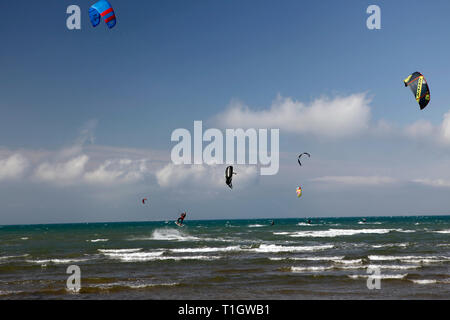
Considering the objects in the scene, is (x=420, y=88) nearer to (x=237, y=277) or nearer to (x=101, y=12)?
(x=237, y=277)

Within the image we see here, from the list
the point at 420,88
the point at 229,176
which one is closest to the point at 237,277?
the point at 229,176

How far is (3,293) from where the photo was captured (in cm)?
1734

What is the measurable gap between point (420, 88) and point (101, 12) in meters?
18.5

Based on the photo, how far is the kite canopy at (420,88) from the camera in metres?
21.2

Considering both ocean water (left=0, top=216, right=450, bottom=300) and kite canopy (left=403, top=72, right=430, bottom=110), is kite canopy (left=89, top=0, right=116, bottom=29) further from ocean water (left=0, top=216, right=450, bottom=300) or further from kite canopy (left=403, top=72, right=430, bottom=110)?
kite canopy (left=403, top=72, right=430, bottom=110)

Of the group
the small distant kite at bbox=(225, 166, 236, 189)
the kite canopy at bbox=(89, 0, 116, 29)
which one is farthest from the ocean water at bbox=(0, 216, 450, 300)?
the kite canopy at bbox=(89, 0, 116, 29)

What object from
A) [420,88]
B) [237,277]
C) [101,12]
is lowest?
[237,277]

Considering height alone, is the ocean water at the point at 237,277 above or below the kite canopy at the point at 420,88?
below

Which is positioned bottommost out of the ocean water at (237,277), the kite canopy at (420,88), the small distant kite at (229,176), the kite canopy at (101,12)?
the ocean water at (237,277)

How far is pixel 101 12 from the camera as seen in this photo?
2236cm

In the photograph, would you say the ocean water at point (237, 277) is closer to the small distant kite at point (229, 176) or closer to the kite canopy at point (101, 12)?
the small distant kite at point (229, 176)

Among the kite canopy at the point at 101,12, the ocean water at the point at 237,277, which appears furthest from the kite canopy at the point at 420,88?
the kite canopy at the point at 101,12

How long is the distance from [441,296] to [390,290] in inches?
76.9

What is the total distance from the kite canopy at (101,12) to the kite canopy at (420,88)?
17.3m
